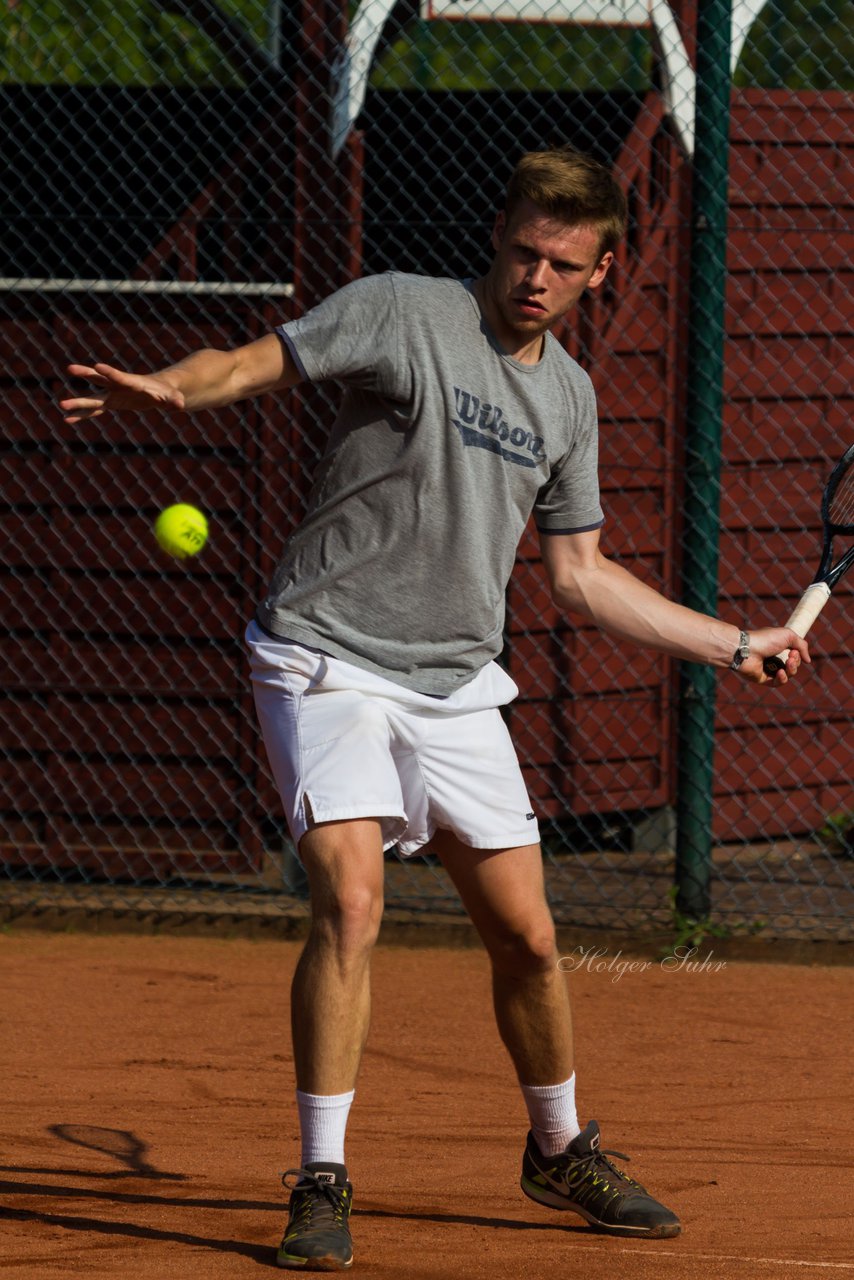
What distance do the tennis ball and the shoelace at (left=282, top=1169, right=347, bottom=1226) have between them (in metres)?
2.26

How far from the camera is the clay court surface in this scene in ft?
11.3

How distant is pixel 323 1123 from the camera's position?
128 inches

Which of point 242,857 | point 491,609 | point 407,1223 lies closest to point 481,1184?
point 407,1223

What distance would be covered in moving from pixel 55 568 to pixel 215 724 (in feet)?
2.84

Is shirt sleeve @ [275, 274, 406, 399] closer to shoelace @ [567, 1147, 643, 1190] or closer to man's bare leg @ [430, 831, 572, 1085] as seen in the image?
man's bare leg @ [430, 831, 572, 1085]

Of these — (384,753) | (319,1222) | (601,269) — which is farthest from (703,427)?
(319,1222)

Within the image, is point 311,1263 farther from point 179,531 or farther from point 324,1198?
point 179,531

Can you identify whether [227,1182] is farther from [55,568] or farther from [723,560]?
[723,560]

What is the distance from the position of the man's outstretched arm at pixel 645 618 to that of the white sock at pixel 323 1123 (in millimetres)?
1099

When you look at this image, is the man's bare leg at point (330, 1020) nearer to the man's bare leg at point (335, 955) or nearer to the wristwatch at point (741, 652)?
the man's bare leg at point (335, 955)

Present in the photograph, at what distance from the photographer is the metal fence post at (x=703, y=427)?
5.86 m

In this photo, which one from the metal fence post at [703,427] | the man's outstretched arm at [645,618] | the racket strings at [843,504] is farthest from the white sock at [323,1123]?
the metal fence post at [703,427]

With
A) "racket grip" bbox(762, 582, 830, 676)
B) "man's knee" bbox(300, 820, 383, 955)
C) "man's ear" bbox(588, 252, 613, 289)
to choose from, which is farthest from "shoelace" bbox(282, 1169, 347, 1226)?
"man's ear" bbox(588, 252, 613, 289)

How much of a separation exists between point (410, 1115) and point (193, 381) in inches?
82.1
